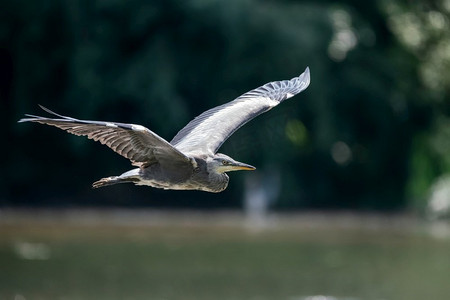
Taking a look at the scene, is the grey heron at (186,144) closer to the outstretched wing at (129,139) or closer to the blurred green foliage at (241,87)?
the outstretched wing at (129,139)

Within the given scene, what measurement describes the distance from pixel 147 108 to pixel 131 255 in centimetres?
618

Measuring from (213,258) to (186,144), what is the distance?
5299mm

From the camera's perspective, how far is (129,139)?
6.64 metres

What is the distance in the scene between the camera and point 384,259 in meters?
13.4

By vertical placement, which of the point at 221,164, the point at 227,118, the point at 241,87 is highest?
the point at 241,87

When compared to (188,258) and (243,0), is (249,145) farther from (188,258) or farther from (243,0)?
(188,258)

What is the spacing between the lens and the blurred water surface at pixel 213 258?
10609mm

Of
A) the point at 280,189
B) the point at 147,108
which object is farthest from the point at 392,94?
the point at 147,108

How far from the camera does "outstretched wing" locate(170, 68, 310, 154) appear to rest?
25.3ft

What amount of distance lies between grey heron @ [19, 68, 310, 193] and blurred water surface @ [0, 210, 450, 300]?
2634mm

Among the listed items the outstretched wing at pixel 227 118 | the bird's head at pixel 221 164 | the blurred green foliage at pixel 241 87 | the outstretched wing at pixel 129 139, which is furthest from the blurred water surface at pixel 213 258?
the outstretched wing at pixel 129 139

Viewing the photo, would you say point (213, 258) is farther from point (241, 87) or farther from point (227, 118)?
point (241, 87)

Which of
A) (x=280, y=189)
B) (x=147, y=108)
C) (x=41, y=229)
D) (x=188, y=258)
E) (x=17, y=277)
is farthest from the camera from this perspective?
(x=280, y=189)

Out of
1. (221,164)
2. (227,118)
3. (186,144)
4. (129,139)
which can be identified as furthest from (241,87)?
(129,139)
